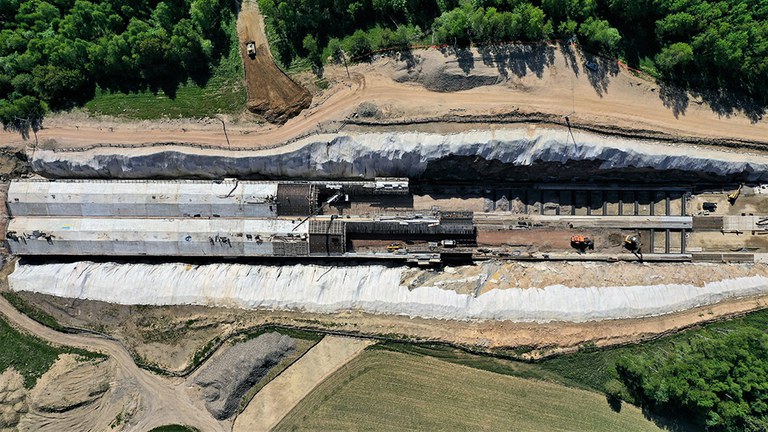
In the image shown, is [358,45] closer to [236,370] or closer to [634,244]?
[236,370]

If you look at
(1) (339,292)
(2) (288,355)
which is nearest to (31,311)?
(2) (288,355)

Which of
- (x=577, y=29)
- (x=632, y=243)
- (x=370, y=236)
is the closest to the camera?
(x=577, y=29)

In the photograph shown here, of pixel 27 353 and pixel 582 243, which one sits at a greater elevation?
pixel 582 243

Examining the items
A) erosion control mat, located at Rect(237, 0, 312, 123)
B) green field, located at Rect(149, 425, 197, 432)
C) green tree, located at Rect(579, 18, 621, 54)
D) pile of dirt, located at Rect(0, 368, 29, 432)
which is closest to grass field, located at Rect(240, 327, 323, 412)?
green field, located at Rect(149, 425, 197, 432)

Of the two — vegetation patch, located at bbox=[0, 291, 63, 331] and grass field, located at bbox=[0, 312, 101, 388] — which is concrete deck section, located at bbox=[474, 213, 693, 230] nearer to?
grass field, located at bbox=[0, 312, 101, 388]

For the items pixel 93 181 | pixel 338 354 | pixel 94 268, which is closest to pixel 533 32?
pixel 338 354

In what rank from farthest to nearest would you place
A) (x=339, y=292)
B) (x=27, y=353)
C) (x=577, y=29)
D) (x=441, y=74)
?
(x=339, y=292)
(x=441, y=74)
(x=27, y=353)
(x=577, y=29)

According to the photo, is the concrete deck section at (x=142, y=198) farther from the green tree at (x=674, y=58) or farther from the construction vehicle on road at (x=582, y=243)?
the green tree at (x=674, y=58)

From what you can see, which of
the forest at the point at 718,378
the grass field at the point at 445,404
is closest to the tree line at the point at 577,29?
the forest at the point at 718,378
